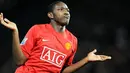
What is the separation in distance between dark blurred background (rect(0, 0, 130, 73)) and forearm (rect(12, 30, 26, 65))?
2.17 metres

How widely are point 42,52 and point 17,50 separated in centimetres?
23

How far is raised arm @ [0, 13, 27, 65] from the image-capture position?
9.57ft

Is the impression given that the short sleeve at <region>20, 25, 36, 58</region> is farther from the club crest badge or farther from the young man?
the club crest badge

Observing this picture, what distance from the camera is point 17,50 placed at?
3.05 metres

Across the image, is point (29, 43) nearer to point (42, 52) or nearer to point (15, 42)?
point (42, 52)

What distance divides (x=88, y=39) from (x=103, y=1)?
681mm

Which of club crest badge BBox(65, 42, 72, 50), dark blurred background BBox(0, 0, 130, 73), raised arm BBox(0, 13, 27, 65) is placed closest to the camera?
raised arm BBox(0, 13, 27, 65)

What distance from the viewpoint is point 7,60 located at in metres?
5.43

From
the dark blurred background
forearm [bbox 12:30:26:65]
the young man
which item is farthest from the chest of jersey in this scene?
the dark blurred background

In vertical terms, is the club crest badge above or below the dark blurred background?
above

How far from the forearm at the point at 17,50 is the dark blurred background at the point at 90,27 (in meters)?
2.17

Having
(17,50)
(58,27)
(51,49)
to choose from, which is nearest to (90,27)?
(58,27)

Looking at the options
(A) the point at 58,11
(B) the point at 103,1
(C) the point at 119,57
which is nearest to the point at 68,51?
(A) the point at 58,11

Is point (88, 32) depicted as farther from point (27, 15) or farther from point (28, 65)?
point (28, 65)
